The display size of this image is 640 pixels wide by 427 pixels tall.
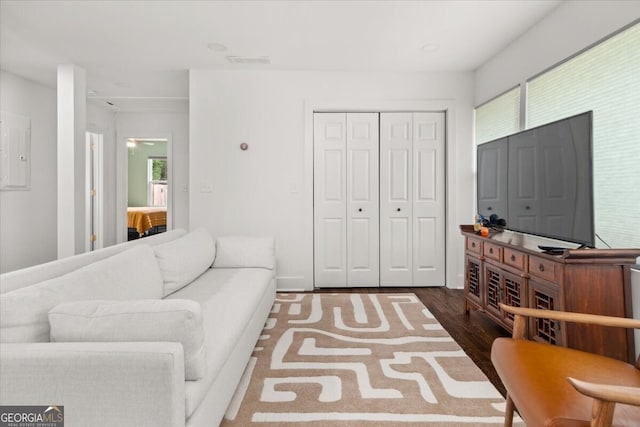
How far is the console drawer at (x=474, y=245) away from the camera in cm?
304

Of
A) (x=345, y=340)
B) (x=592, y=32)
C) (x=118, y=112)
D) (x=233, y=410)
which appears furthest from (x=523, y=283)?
(x=118, y=112)

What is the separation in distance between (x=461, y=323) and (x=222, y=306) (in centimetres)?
210

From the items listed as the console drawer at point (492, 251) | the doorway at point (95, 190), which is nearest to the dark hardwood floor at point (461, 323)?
the console drawer at point (492, 251)

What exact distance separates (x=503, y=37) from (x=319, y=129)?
81.9 inches

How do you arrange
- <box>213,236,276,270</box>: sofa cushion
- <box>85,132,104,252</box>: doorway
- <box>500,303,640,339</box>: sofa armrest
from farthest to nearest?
<box>85,132,104,252</box>: doorway, <box>213,236,276,270</box>: sofa cushion, <box>500,303,640,339</box>: sofa armrest

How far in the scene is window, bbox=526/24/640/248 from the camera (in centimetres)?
202

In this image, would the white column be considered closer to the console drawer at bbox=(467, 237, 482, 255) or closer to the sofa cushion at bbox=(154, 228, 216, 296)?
the sofa cushion at bbox=(154, 228, 216, 296)

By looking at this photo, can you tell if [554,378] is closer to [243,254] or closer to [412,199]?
[243,254]

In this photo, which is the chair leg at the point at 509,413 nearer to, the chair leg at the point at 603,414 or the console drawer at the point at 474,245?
the chair leg at the point at 603,414

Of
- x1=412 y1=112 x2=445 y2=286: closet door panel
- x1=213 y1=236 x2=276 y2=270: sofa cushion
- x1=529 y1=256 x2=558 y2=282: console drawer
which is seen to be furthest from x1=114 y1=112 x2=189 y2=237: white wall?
x1=529 y1=256 x2=558 y2=282: console drawer

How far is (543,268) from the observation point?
2088mm

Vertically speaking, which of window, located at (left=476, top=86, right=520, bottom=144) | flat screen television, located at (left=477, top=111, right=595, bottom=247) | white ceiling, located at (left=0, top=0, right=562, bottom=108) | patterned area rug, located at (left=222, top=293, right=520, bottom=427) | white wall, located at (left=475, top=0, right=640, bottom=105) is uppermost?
white ceiling, located at (left=0, top=0, right=562, bottom=108)

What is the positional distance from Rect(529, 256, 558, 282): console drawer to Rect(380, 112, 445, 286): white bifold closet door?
2.07 m

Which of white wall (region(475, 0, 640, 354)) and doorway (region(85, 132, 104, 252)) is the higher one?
white wall (region(475, 0, 640, 354))
